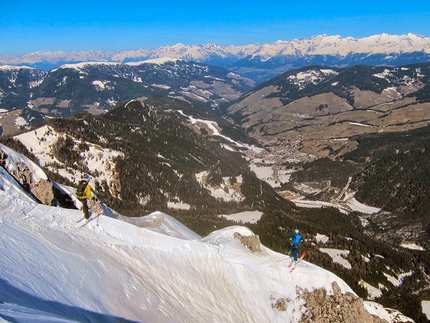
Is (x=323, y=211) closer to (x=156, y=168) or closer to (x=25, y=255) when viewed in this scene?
(x=156, y=168)

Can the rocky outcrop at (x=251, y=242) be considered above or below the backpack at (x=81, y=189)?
below

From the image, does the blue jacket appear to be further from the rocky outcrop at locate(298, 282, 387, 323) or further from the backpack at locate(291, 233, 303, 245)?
the rocky outcrop at locate(298, 282, 387, 323)

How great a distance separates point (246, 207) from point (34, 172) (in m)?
108

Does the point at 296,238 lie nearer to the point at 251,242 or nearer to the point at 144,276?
the point at 251,242

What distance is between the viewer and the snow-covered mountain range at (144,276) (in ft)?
68.1

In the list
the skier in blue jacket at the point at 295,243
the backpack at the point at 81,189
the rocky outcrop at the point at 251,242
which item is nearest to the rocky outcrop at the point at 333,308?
the skier in blue jacket at the point at 295,243

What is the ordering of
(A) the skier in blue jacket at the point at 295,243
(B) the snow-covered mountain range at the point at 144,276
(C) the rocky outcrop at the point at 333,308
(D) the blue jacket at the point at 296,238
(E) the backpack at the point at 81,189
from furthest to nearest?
(C) the rocky outcrop at the point at 333,308 < (A) the skier in blue jacket at the point at 295,243 < (D) the blue jacket at the point at 296,238 < (E) the backpack at the point at 81,189 < (B) the snow-covered mountain range at the point at 144,276

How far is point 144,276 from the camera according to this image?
27.4 meters

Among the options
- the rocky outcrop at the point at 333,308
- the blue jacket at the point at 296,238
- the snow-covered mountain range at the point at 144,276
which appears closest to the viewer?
the snow-covered mountain range at the point at 144,276

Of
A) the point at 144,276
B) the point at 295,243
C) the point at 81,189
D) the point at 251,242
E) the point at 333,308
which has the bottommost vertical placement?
the point at 333,308

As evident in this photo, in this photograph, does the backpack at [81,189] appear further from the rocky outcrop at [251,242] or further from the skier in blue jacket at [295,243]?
the skier in blue jacket at [295,243]

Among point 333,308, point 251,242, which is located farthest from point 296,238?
point 333,308

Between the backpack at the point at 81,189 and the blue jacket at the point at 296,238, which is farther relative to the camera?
the blue jacket at the point at 296,238

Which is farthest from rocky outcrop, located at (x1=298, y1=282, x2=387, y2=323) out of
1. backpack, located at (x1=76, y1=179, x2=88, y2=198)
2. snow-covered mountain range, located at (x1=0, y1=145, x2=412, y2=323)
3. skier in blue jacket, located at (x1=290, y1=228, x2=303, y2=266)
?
backpack, located at (x1=76, y1=179, x2=88, y2=198)
